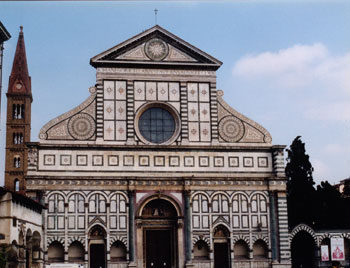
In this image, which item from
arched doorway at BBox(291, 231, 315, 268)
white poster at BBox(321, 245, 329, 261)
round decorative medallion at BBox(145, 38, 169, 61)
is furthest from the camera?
arched doorway at BBox(291, 231, 315, 268)

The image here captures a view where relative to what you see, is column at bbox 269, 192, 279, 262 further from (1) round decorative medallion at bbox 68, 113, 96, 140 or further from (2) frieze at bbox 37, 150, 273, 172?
(1) round decorative medallion at bbox 68, 113, 96, 140

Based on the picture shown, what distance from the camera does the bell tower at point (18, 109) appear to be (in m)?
70.2

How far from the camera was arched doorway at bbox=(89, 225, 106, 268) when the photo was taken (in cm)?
3569

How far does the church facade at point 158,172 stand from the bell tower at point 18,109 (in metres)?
35.2

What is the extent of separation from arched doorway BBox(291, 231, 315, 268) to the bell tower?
37.8m

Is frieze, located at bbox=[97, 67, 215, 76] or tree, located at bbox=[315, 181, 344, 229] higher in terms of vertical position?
frieze, located at bbox=[97, 67, 215, 76]

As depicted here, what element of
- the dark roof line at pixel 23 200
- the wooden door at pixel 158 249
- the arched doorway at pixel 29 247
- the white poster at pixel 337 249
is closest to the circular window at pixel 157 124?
the wooden door at pixel 158 249

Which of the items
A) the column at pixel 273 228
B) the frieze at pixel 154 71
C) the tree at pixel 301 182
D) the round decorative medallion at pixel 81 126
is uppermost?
the frieze at pixel 154 71

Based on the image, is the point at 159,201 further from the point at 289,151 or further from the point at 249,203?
the point at 289,151

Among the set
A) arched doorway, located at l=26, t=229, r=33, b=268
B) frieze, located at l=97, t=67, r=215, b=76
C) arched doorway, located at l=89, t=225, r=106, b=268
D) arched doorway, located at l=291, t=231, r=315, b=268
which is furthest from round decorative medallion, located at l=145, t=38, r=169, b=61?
arched doorway, located at l=291, t=231, r=315, b=268

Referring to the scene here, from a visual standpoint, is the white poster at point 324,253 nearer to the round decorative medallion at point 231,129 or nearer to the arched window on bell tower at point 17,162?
the round decorative medallion at point 231,129

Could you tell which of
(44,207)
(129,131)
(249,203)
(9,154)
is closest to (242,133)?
(249,203)

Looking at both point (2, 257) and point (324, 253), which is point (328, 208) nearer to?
point (324, 253)

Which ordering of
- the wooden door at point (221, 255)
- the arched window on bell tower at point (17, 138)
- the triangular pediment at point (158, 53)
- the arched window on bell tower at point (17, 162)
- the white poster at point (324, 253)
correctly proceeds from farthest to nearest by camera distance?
the arched window on bell tower at point (17, 138) < the arched window on bell tower at point (17, 162) < the white poster at point (324, 253) < the triangular pediment at point (158, 53) < the wooden door at point (221, 255)
